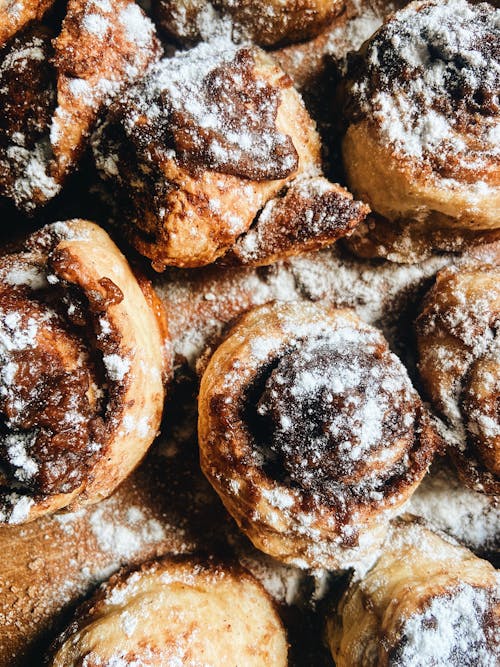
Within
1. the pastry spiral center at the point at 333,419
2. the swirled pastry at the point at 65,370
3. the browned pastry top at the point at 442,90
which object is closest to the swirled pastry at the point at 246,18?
the browned pastry top at the point at 442,90

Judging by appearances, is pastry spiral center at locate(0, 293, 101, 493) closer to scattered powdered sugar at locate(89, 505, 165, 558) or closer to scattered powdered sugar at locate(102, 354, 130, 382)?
scattered powdered sugar at locate(102, 354, 130, 382)

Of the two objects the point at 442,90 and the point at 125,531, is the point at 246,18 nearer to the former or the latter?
the point at 442,90

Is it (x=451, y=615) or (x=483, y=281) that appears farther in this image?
(x=483, y=281)

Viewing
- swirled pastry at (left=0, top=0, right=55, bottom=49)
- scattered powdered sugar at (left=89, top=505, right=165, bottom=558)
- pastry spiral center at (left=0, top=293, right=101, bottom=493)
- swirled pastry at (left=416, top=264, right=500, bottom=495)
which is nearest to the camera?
pastry spiral center at (left=0, top=293, right=101, bottom=493)

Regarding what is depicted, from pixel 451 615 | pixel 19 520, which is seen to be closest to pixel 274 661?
pixel 451 615

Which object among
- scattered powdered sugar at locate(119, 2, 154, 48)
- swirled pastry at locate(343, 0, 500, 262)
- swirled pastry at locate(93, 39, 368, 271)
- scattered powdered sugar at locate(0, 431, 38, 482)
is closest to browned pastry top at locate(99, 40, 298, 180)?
swirled pastry at locate(93, 39, 368, 271)

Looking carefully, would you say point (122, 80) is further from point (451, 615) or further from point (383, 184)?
point (451, 615)

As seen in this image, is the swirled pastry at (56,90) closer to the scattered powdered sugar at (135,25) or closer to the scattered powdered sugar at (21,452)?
the scattered powdered sugar at (135,25)
